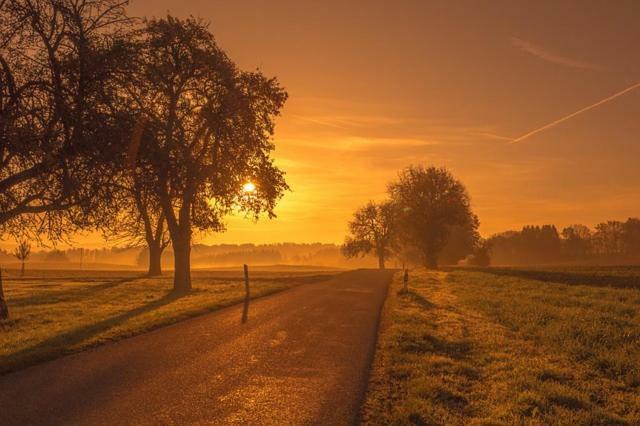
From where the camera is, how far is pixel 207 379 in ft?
25.5

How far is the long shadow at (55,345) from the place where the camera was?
901 cm

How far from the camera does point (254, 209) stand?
27.0 metres

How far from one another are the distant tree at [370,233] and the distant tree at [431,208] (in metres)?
26.2

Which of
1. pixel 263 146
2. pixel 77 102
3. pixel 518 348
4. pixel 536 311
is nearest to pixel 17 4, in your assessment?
pixel 77 102

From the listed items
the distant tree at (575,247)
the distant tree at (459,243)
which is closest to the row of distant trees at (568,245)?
the distant tree at (575,247)

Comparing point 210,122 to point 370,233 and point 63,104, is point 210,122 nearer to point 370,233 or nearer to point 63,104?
point 63,104

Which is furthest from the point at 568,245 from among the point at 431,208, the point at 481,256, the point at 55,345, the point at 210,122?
the point at 55,345

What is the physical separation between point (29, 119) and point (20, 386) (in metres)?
8.71

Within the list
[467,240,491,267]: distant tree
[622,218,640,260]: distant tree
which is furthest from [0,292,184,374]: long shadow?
[622,218,640,260]: distant tree

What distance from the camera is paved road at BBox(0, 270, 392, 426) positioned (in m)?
6.15

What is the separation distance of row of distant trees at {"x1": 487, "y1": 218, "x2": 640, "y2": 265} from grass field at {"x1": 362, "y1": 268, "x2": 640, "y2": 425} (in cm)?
14293

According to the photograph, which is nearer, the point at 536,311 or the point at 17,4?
the point at 17,4

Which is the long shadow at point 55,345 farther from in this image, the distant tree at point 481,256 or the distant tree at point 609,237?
the distant tree at point 609,237

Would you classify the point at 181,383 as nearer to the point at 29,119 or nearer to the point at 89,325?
the point at 89,325
